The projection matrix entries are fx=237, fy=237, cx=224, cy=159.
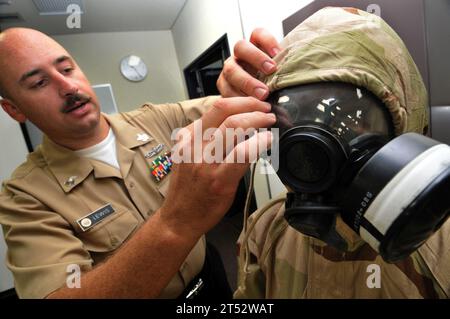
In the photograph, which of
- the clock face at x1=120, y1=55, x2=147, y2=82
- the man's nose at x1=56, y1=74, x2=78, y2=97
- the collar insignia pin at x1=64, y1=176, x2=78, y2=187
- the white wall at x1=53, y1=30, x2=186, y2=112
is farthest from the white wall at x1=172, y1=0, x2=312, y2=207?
the man's nose at x1=56, y1=74, x2=78, y2=97

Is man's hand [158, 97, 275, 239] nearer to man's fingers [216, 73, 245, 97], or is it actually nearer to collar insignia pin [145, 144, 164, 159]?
man's fingers [216, 73, 245, 97]

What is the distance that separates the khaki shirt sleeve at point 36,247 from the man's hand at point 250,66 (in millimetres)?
607

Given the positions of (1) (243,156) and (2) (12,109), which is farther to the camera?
(2) (12,109)

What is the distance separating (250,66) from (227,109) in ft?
0.59

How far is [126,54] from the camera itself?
9.86 ft

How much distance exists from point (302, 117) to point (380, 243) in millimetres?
225

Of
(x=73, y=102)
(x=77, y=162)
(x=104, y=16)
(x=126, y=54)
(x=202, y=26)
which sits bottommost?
(x=77, y=162)

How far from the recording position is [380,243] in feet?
1.07

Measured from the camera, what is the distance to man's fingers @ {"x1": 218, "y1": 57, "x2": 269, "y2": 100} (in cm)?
46

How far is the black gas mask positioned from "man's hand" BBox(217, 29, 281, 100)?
0.15 ft

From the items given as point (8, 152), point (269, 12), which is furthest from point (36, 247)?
point (8, 152)

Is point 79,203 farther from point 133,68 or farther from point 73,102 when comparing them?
point 133,68

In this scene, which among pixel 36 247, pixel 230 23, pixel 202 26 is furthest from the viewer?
pixel 202 26

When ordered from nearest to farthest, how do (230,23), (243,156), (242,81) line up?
(243,156), (242,81), (230,23)
